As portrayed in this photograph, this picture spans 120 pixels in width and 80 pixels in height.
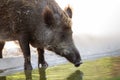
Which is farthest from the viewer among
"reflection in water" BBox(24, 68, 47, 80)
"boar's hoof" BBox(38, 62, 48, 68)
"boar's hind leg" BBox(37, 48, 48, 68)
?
"boar's hind leg" BBox(37, 48, 48, 68)

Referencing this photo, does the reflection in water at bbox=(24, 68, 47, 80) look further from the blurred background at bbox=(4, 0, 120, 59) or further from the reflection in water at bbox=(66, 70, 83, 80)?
the blurred background at bbox=(4, 0, 120, 59)

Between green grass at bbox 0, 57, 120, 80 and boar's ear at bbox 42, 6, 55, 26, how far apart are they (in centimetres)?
102

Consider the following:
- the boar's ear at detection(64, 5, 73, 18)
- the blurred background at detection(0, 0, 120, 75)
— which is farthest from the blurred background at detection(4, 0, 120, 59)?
the boar's ear at detection(64, 5, 73, 18)

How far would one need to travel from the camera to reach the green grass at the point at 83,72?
10.7 meters

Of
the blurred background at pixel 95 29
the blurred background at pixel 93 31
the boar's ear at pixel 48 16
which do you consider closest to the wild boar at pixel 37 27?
the boar's ear at pixel 48 16

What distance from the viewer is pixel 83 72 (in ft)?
37.5

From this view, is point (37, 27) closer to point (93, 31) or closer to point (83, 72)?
point (83, 72)

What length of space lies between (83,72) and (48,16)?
5.40 feet

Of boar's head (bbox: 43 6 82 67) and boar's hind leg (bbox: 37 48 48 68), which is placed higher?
boar's head (bbox: 43 6 82 67)

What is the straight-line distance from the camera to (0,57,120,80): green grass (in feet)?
35.1

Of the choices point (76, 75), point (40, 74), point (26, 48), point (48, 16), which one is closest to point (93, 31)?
point (48, 16)

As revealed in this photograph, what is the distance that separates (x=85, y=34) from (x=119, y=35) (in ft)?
3.40

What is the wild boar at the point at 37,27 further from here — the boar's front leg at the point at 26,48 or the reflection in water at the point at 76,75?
the reflection in water at the point at 76,75

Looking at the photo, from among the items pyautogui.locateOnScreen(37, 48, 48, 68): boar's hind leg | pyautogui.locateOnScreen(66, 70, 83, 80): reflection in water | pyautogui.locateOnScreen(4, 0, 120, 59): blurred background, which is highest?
pyautogui.locateOnScreen(66, 70, 83, 80): reflection in water
